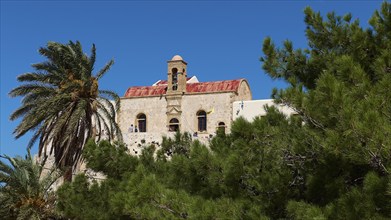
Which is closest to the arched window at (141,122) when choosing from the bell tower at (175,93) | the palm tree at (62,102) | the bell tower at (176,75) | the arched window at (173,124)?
the bell tower at (175,93)

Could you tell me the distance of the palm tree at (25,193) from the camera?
58.0 feet

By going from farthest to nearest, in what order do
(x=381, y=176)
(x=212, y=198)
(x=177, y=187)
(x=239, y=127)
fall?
1. (x=177, y=187)
2. (x=212, y=198)
3. (x=239, y=127)
4. (x=381, y=176)

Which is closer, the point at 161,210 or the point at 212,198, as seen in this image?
the point at 161,210

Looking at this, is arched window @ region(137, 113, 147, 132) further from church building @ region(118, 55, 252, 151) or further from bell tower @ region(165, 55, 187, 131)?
bell tower @ region(165, 55, 187, 131)

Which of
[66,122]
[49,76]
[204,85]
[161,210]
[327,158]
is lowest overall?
[161,210]

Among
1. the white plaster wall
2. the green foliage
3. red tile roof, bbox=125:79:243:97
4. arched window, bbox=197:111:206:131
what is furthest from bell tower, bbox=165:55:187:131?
the green foliage

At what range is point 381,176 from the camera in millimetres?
7359

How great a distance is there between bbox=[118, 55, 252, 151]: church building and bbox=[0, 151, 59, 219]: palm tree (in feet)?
35.1

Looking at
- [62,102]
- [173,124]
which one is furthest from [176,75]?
[62,102]

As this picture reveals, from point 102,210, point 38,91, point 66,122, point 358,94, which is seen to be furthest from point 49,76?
point 358,94

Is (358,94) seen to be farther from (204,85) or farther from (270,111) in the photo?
(204,85)

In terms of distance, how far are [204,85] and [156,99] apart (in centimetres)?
276

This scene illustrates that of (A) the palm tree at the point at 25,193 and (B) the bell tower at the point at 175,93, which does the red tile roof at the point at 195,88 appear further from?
(A) the palm tree at the point at 25,193

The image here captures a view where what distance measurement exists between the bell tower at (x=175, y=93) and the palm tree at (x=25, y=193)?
12.3m
